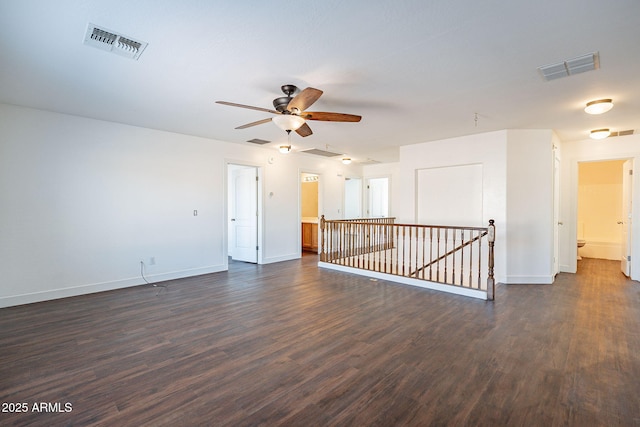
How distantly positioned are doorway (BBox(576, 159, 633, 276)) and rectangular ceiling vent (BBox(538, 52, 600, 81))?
5.50 metres

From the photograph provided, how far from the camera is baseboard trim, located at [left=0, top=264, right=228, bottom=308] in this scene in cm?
390

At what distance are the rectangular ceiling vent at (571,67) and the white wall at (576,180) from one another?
3858 mm

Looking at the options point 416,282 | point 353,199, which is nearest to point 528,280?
point 416,282

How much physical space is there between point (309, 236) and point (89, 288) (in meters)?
5.25

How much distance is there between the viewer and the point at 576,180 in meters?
5.82

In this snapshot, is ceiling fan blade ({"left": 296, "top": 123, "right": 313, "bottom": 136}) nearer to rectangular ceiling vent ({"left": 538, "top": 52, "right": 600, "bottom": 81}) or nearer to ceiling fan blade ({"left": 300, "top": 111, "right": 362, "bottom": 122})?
ceiling fan blade ({"left": 300, "top": 111, "right": 362, "bottom": 122})

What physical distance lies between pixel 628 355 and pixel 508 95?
281cm

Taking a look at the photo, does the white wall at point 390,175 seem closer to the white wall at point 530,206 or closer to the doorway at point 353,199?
the doorway at point 353,199

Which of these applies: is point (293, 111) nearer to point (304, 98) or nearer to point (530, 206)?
point (304, 98)

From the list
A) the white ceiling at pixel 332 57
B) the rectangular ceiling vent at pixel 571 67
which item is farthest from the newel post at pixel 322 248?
the rectangular ceiling vent at pixel 571 67

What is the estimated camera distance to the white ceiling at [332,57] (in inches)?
78.7

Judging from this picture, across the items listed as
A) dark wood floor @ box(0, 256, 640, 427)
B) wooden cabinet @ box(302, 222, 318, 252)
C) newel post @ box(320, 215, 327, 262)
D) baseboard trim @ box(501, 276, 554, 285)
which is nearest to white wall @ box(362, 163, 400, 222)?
wooden cabinet @ box(302, 222, 318, 252)

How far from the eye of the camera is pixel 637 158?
5211 mm

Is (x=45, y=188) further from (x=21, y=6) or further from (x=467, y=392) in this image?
(x=467, y=392)
